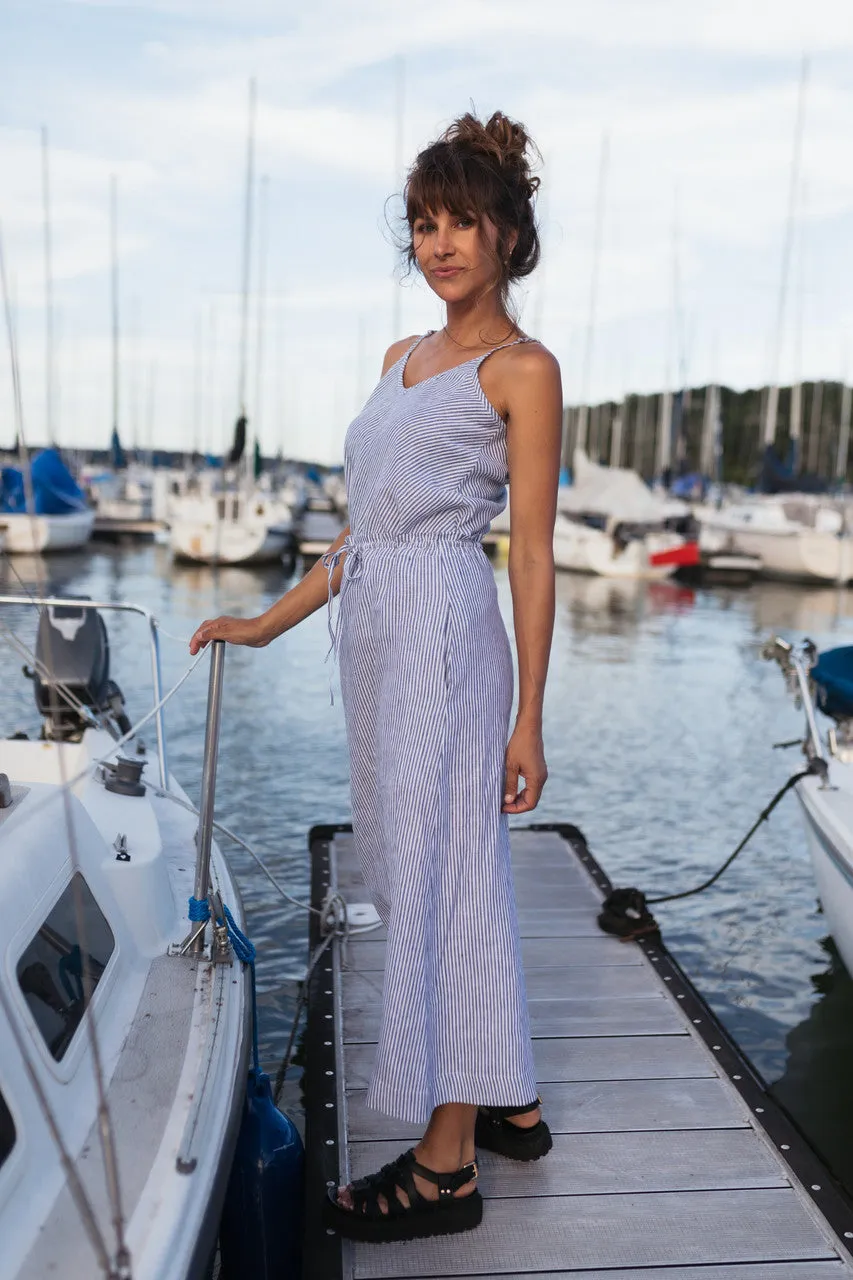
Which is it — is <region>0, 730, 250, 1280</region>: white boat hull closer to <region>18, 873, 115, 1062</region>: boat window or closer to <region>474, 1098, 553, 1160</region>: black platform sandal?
<region>18, 873, 115, 1062</region>: boat window

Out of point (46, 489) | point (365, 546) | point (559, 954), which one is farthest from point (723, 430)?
point (365, 546)

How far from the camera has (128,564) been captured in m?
22.9

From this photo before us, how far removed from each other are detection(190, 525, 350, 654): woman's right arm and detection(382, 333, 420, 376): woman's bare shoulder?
347 mm

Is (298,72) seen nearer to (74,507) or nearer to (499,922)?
(499,922)

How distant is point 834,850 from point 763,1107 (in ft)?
4.76

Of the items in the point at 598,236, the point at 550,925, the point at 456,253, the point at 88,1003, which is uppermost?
the point at 598,236

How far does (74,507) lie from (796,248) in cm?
1697

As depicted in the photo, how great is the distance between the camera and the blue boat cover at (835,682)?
4672 millimetres

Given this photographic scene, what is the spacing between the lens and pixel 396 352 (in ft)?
8.25

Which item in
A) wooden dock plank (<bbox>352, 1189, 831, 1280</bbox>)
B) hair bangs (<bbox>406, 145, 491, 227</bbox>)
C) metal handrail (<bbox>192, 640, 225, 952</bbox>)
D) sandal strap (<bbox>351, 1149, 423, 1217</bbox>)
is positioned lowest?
wooden dock plank (<bbox>352, 1189, 831, 1280</bbox>)

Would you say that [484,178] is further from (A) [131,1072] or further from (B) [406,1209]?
(B) [406,1209]

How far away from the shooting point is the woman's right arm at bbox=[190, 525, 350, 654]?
2.45m

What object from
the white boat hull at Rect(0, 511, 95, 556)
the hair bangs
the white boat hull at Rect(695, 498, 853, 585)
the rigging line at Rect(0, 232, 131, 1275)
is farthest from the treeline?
the rigging line at Rect(0, 232, 131, 1275)

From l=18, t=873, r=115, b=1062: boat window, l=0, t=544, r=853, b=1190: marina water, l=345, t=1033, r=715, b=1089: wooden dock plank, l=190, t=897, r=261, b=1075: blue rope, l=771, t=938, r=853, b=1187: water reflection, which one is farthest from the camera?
l=0, t=544, r=853, b=1190: marina water
